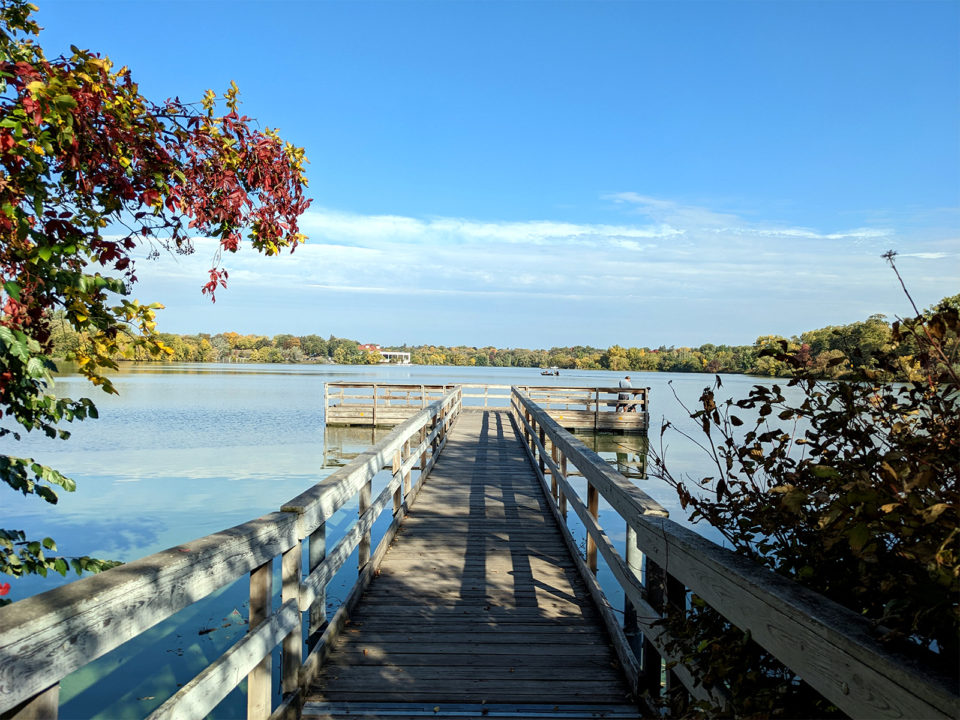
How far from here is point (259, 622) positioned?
94.6 inches

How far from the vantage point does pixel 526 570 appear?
16.4 ft

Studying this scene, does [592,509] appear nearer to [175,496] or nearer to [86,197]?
[86,197]

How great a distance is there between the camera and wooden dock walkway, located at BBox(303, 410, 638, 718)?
2.98 meters

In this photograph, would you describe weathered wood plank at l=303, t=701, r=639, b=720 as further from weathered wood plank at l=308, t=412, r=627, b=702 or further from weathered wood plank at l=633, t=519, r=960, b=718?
weathered wood plank at l=633, t=519, r=960, b=718

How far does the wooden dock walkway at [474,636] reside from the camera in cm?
298

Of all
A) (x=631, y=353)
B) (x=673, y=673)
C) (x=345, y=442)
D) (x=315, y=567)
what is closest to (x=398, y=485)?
(x=315, y=567)

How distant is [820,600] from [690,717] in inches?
24.9

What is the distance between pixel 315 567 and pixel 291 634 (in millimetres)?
408

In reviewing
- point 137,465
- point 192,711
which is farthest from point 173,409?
point 192,711

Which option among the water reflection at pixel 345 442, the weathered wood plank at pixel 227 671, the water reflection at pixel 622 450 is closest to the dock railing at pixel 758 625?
the weathered wood plank at pixel 227 671

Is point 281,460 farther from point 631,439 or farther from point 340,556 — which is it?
point 340,556

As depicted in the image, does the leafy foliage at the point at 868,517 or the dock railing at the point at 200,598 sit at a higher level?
the leafy foliage at the point at 868,517

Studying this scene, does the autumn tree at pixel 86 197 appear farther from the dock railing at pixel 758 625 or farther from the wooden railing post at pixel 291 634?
the dock railing at pixel 758 625

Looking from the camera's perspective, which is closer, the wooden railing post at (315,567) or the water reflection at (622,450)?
the wooden railing post at (315,567)
